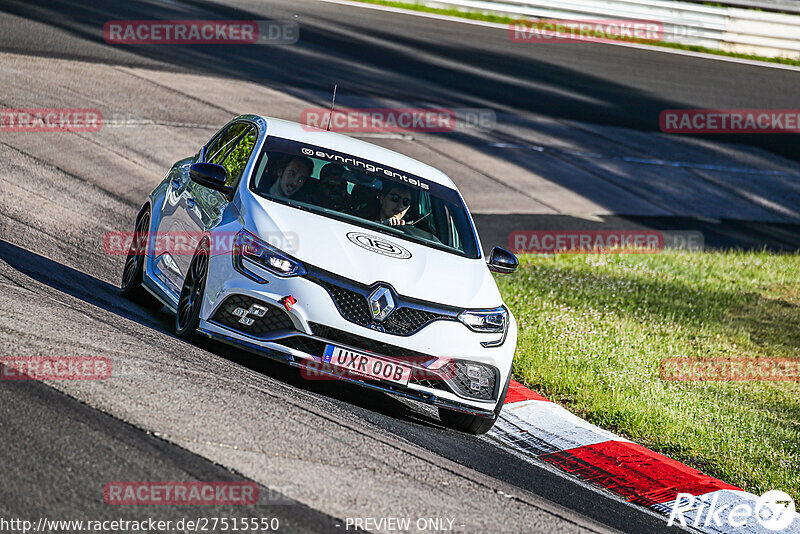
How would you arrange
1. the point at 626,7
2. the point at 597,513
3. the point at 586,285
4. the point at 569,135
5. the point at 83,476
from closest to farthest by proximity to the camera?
the point at 83,476
the point at 597,513
the point at 586,285
the point at 569,135
the point at 626,7

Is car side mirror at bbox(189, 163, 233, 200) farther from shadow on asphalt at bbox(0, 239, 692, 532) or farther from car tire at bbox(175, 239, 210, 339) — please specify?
shadow on asphalt at bbox(0, 239, 692, 532)

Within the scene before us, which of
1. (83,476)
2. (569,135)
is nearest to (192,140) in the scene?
(569,135)

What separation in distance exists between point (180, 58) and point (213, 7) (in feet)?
20.2

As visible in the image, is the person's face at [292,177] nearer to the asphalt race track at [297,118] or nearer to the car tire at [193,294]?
the car tire at [193,294]

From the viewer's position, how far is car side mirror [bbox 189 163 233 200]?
24.8 ft

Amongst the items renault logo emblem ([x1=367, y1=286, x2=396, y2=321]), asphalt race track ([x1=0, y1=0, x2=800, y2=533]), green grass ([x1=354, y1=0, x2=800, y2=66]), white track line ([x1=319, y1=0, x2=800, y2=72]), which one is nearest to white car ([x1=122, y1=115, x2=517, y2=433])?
renault logo emblem ([x1=367, y1=286, x2=396, y2=321])

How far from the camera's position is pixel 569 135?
2173 centimetres

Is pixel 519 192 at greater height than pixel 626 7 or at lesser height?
lesser

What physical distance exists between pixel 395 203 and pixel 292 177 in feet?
2.64

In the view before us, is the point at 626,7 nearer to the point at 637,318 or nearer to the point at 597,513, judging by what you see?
the point at 637,318

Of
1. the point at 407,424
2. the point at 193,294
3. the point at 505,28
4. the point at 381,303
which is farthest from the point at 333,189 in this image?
the point at 505,28

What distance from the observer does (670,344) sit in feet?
34.7

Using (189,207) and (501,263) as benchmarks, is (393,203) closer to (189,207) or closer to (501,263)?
(501,263)

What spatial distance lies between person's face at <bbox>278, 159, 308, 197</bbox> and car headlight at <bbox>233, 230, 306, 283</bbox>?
768 millimetres
